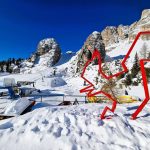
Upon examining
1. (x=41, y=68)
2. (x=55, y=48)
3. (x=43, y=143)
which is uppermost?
(x=55, y=48)

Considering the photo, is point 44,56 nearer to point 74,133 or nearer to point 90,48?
point 90,48

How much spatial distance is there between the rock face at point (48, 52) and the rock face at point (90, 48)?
56.4 feet

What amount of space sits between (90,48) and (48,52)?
74.9 feet

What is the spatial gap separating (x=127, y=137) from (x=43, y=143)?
2714 millimetres

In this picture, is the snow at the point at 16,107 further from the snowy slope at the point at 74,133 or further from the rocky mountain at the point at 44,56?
the rocky mountain at the point at 44,56

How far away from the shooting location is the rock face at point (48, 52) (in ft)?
320

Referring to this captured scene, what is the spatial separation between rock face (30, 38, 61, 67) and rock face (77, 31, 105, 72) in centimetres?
1719

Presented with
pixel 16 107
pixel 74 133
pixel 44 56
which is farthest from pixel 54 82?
pixel 44 56

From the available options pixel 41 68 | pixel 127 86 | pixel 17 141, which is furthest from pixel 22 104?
pixel 41 68

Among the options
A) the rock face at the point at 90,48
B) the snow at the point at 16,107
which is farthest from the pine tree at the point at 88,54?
the snow at the point at 16,107

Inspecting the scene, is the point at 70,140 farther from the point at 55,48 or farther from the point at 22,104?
the point at 55,48

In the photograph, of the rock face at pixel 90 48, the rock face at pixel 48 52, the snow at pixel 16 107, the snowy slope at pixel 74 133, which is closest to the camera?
the snowy slope at pixel 74 133

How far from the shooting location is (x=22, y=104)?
14.9 meters

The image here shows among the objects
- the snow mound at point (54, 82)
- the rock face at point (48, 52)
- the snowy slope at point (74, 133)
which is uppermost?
the rock face at point (48, 52)
